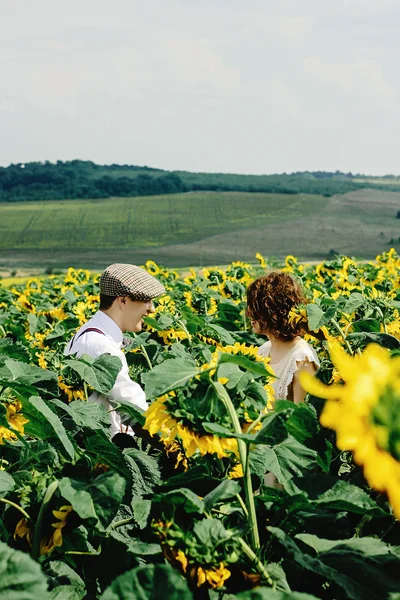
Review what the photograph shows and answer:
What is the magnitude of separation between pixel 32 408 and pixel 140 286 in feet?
6.37

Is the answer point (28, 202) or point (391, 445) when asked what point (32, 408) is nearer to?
point (391, 445)

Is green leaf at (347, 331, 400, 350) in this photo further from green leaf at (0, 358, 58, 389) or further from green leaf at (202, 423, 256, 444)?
green leaf at (202, 423, 256, 444)

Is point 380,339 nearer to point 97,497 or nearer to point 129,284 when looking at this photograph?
point 129,284

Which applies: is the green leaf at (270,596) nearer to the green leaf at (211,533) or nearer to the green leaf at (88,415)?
the green leaf at (211,533)

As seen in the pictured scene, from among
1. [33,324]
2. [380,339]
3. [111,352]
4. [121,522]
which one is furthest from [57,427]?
[33,324]

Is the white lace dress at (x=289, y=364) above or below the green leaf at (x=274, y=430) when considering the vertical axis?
below

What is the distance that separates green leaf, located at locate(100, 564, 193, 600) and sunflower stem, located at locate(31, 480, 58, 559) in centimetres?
43

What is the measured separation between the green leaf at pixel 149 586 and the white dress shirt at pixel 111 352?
5.26 feet

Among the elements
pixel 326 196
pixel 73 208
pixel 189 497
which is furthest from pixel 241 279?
pixel 326 196

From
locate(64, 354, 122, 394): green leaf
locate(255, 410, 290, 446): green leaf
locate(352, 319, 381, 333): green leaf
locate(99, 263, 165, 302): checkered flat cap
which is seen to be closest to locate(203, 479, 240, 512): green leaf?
locate(255, 410, 290, 446): green leaf

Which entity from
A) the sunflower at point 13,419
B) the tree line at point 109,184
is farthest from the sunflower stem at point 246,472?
the tree line at point 109,184

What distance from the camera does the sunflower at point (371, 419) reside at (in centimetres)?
106

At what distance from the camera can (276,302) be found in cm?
411

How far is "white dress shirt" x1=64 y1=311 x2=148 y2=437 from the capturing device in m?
2.96
